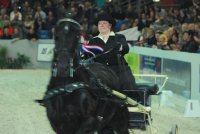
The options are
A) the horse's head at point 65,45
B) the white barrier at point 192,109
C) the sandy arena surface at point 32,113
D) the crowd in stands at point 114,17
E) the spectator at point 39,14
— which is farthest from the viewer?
the spectator at point 39,14

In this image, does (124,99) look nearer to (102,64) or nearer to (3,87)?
(102,64)

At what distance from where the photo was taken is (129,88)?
563cm

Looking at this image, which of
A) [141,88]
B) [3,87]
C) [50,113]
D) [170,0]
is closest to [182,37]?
[3,87]

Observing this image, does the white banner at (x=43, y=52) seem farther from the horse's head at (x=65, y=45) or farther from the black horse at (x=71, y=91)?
the horse's head at (x=65, y=45)

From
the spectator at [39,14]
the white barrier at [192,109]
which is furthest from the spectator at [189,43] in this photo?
the spectator at [39,14]

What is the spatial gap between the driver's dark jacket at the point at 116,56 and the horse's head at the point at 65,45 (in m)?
1.07

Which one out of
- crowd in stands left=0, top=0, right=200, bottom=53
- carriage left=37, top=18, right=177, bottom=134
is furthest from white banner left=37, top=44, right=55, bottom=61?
carriage left=37, top=18, right=177, bottom=134

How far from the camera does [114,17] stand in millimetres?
18109

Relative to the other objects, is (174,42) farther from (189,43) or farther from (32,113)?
(32,113)

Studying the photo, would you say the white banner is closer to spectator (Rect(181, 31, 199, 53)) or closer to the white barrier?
spectator (Rect(181, 31, 199, 53))

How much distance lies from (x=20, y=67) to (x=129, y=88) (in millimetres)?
12461

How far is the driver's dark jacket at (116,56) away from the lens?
17.9 ft

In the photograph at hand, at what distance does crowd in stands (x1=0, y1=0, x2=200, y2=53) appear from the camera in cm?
1387

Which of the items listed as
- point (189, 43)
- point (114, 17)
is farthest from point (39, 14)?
point (189, 43)
